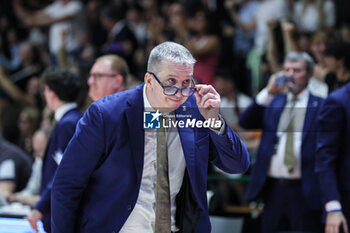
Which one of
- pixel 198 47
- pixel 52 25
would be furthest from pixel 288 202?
pixel 52 25

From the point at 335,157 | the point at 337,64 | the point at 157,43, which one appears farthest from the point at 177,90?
the point at 157,43

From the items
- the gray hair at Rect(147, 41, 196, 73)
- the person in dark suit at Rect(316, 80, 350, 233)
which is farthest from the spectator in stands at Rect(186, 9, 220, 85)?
the gray hair at Rect(147, 41, 196, 73)

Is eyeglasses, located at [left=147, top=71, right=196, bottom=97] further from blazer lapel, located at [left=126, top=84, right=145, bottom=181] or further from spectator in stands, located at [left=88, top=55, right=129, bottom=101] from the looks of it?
spectator in stands, located at [left=88, top=55, right=129, bottom=101]

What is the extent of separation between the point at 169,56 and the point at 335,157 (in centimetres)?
168

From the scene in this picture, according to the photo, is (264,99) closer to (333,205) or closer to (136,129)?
(333,205)

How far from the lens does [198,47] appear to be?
22.5ft

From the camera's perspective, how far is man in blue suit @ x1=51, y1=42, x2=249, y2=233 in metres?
2.50

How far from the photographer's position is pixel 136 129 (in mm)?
2594

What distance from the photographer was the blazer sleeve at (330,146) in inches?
143

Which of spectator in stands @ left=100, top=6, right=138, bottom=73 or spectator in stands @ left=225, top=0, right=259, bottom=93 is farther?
spectator in stands @ left=100, top=6, right=138, bottom=73

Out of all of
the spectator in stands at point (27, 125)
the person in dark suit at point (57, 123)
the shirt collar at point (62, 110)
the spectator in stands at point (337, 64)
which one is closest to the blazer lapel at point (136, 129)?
the person in dark suit at point (57, 123)

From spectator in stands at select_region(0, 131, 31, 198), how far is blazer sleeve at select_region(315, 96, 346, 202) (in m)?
2.75

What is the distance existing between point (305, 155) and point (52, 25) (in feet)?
21.8

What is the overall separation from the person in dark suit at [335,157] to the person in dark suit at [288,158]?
0.26 metres
